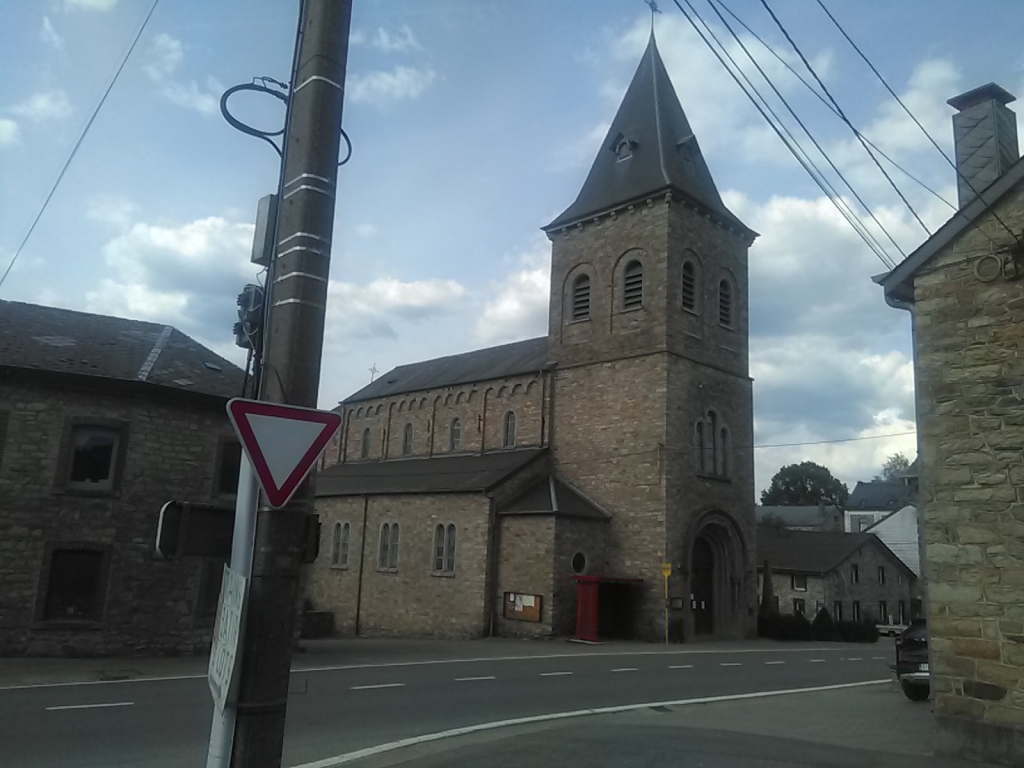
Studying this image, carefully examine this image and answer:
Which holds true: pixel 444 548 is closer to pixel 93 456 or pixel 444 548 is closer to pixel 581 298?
pixel 581 298

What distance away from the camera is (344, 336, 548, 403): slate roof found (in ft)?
121

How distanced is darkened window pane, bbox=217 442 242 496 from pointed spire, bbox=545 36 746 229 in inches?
745

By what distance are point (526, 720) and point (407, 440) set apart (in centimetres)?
3080

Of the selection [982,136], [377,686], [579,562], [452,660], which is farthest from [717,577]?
[982,136]

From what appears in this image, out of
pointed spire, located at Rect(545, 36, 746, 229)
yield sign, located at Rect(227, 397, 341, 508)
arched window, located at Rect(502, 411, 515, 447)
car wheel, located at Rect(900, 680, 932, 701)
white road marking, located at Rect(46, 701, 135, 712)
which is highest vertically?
pointed spire, located at Rect(545, 36, 746, 229)

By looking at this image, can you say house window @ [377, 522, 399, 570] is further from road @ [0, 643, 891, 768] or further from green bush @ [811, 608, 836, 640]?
green bush @ [811, 608, 836, 640]

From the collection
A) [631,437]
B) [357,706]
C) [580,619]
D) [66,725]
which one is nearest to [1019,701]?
[357,706]

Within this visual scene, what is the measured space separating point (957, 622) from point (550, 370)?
81.5 feet

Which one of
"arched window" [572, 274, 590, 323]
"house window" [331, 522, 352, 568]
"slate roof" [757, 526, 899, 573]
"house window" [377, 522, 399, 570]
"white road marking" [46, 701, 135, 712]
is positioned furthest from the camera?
"slate roof" [757, 526, 899, 573]

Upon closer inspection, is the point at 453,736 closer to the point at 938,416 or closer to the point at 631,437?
the point at 938,416

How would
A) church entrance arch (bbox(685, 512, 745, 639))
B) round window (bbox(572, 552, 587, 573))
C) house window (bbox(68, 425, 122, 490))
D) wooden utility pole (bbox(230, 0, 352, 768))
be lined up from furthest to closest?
church entrance arch (bbox(685, 512, 745, 639)) < round window (bbox(572, 552, 587, 573)) < house window (bbox(68, 425, 122, 490)) < wooden utility pole (bbox(230, 0, 352, 768))

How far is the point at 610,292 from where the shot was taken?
32.6m

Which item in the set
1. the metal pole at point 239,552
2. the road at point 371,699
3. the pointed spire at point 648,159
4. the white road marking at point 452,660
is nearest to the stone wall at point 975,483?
the road at point 371,699

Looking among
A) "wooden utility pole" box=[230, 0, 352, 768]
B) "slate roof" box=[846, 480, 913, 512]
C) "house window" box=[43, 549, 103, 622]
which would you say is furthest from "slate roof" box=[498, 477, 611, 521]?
"slate roof" box=[846, 480, 913, 512]
